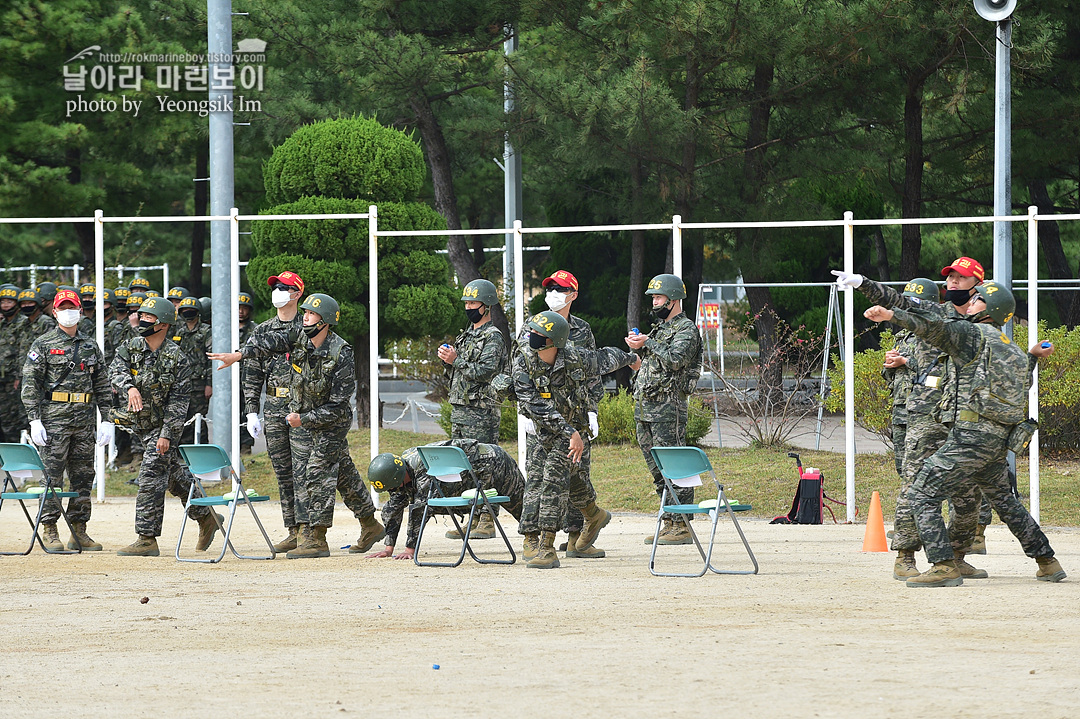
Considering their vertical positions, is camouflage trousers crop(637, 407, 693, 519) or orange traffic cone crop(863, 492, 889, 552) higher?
camouflage trousers crop(637, 407, 693, 519)

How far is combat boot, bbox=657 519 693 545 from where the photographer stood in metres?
11.3

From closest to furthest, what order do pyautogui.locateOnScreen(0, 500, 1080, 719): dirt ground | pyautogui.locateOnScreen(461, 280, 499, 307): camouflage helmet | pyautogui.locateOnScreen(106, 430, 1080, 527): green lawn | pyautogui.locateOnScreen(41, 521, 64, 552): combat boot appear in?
1. pyautogui.locateOnScreen(0, 500, 1080, 719): dirt ground
2. pyautogui.locateOnScreen(41, 521, 64, 552): combat boot
3. pyautogui.locateOnScreen(461, 280, 499, 307): camouflage helmet
4. pyautogui.locateOnScreen(106, 430, 1080, 527): green lawn

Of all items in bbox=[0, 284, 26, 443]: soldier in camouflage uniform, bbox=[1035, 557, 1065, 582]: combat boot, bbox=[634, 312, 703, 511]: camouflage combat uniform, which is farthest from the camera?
bbox=[0, 284, 26, 443]: soldier in camouflage uniform

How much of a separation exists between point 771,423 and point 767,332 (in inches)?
176

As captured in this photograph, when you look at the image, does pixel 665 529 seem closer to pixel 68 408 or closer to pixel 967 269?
pixel 967 269

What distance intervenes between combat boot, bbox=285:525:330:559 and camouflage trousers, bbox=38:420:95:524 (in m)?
1.96

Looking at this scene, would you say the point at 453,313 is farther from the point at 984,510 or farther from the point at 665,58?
the point at 984,510

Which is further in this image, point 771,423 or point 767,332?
point 767,332

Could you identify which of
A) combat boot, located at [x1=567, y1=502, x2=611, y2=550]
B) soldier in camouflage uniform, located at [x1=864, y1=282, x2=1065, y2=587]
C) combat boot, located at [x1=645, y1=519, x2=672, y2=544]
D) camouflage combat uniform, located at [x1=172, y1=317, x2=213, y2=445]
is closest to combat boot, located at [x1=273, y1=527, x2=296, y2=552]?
combat boot, located at [x1=567, y1=502, x2=611, y2=550]

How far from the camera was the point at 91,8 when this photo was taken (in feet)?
79.8

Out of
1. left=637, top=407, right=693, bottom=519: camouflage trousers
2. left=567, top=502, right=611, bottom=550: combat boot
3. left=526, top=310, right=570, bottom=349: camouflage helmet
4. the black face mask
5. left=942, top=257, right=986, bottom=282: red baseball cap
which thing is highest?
left=942, top=257, right=986, bottom=282: red baseball cap

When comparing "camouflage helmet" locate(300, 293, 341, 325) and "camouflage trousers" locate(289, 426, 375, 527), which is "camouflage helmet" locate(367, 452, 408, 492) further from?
"camouflage helmet" locate(300, 293, 341, 325)

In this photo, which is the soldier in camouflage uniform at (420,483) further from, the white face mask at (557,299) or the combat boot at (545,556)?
the white face mask at (557,299)

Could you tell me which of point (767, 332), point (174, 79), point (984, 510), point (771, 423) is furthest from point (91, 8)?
point (984, 510)
